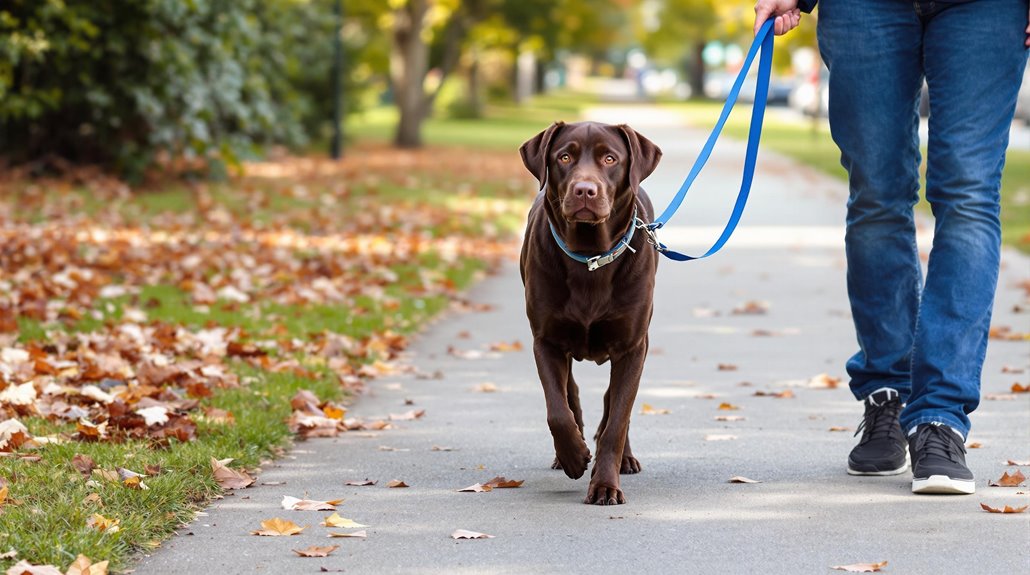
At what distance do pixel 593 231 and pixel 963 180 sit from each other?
1.17 meters

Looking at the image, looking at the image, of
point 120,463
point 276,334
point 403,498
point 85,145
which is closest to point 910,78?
point 403,498

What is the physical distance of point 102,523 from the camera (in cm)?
383

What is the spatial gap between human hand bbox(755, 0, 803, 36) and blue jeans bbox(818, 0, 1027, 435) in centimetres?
12

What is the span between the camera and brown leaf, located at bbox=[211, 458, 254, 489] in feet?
15.2

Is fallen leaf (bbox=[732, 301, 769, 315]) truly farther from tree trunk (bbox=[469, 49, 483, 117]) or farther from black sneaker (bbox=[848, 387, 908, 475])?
tree trunk (bbox=[469, 49, 483, 117])

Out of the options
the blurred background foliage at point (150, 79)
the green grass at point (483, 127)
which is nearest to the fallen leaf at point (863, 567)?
the blurred background foliage at point (150, 79)

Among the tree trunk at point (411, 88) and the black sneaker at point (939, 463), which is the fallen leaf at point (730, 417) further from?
the tree trunk at point (411, 88)

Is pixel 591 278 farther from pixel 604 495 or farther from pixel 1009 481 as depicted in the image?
pixel 1009 481

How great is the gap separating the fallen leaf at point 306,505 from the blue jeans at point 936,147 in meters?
1.85

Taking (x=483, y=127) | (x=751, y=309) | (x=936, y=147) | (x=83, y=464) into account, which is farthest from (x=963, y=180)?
(x=483, y=127)

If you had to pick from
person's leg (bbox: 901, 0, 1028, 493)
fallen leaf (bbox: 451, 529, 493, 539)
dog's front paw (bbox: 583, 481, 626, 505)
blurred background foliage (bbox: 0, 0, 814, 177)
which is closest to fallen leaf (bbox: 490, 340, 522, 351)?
dog's front paw (bbox: 583, 481, 626, 505)

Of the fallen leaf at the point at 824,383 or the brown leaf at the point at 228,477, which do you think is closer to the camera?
the brown leaf at the point at 228,477

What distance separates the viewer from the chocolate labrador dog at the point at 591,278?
4574 millimetres

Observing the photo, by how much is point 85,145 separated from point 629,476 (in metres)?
13.9
